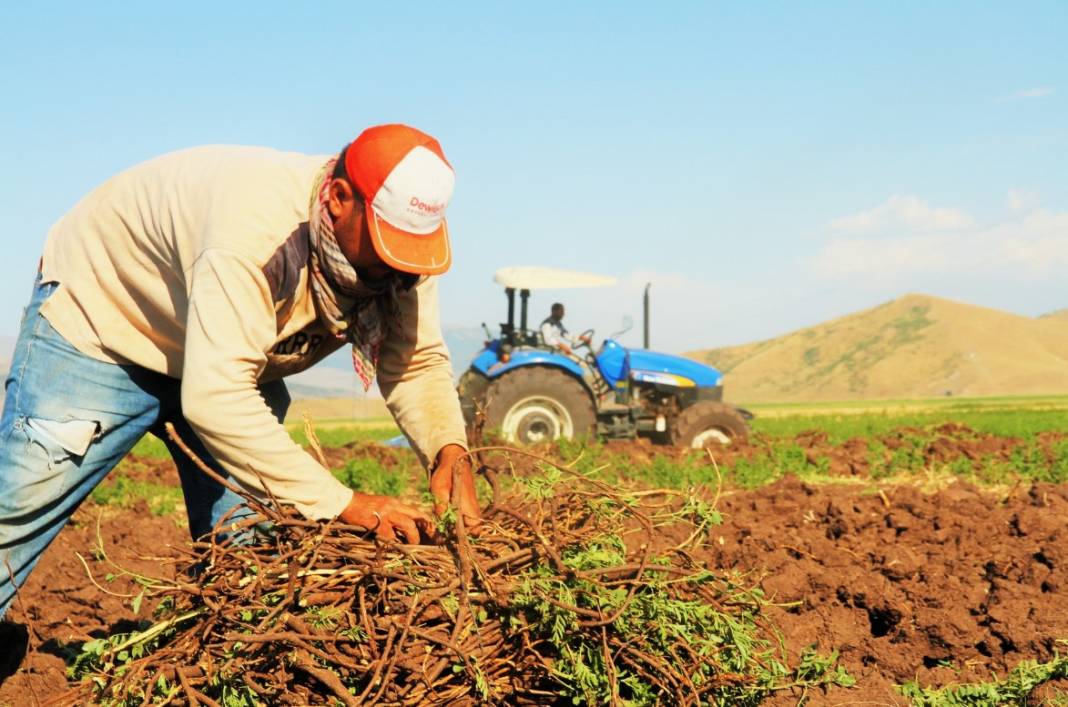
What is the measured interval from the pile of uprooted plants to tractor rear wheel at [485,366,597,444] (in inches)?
395

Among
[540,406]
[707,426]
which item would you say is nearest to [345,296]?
[540,406]

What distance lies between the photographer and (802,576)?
5.18m

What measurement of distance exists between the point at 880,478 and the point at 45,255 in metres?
Result: 9.21

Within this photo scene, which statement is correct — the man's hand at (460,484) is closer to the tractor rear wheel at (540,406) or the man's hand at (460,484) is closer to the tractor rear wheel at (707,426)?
the tractor rear wheel at (540,406)

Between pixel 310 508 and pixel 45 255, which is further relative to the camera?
pixel 45 255

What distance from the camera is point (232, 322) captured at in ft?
9.73

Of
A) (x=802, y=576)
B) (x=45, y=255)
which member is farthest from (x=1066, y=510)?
(x=45, y=255)

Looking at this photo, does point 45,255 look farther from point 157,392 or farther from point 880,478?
point 880,478

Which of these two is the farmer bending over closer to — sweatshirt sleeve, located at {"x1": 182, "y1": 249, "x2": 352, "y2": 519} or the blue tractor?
sweatshirt sleeve, located at {"x1": 182, "y1": 249, "x2": 352, "y2": 519}

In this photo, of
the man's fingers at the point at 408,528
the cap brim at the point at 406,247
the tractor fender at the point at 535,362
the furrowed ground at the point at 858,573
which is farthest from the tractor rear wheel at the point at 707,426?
the man's fingers at the point at 408,528

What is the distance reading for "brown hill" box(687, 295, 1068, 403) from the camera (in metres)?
75.6

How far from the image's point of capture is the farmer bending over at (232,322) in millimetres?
3012

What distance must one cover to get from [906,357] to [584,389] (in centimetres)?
7898

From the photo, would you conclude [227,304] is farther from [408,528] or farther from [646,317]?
[646,317]
